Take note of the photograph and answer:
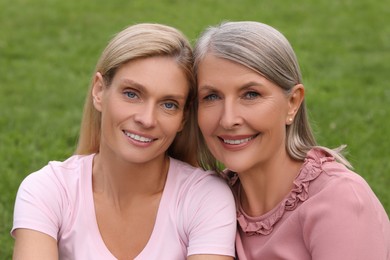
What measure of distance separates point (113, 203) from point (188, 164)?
41cm

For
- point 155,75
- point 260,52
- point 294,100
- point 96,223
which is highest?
point 260,52

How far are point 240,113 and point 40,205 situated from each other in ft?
3.24

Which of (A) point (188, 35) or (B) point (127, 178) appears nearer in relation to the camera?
(B) point (127, 178)

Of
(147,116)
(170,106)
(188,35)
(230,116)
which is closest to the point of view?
(230,116)

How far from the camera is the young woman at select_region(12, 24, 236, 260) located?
3457mm

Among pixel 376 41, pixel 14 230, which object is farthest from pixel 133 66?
pixel 376 41

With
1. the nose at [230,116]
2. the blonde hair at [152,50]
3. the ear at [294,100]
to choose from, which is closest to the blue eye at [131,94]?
the blonde hair at [152,50]

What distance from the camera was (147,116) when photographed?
340 centimetres

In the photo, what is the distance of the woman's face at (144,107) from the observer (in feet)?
11.3

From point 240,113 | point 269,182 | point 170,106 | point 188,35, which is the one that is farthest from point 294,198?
point 188,35

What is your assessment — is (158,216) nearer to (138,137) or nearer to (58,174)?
(138,137)

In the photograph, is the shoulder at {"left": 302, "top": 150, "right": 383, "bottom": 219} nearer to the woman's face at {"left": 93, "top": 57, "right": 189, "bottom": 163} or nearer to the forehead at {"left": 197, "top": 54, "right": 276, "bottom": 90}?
the forehead at {"left": 197, "top": 54, "right": 276, "bottom": 90}

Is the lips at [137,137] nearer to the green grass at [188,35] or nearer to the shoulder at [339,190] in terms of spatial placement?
the shoulder at [339,190]

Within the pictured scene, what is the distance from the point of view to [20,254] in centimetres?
344
